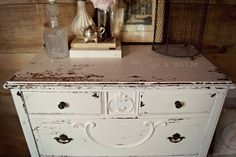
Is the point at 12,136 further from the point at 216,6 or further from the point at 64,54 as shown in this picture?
the point at 216,6

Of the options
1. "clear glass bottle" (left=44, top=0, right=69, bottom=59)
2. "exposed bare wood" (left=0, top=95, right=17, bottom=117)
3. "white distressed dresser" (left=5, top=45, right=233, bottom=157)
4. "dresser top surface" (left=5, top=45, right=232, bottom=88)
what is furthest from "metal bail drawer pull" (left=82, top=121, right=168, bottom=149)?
"exposed bare wood" (left=0, top=95, right=17, bottom=117)

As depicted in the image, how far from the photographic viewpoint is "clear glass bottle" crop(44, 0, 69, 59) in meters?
1.01

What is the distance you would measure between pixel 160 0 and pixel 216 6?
336 millimetres

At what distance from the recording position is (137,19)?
3.80 feet

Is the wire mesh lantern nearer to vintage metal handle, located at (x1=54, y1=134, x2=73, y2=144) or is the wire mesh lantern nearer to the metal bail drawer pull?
the metal bail drawer pull

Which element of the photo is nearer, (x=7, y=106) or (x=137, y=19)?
(x=137, y=19)

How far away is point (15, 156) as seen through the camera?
5.12 ft

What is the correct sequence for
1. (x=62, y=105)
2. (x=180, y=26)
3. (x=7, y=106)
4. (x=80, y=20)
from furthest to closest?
(x=7, y=106), (x=180, y=26), (x=80, y=20), (x=62, y=105)

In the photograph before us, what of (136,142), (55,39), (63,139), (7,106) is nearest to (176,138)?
(136,142)

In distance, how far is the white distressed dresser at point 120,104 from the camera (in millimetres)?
823

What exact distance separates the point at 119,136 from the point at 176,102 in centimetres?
32

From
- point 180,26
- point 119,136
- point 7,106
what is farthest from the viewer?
point 7,106

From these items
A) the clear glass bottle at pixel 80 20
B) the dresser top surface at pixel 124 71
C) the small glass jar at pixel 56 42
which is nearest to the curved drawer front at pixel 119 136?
the dresser top surface at pixel 124 71

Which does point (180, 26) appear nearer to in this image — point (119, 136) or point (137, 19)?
point (137, 19)
